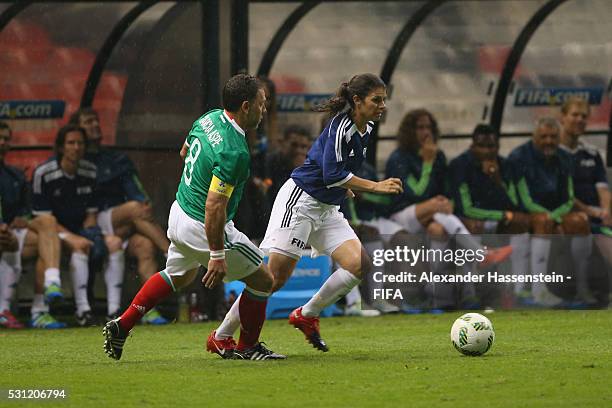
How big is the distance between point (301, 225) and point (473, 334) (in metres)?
1.46

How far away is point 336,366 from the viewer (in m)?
8.40

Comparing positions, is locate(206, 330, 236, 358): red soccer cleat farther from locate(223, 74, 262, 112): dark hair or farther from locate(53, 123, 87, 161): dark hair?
locate(53, 123, 87, 161): dark hair

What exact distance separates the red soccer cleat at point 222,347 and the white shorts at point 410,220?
15.8 ft

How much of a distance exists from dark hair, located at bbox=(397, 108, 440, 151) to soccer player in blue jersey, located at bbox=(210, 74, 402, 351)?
4.08m

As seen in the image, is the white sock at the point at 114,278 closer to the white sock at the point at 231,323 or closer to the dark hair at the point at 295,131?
the dark hair at the point at 295,131

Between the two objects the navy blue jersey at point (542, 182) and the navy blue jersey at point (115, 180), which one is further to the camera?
the navy blue jersey at point (542, 182)

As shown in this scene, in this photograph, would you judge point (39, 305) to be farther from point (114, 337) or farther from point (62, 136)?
point (114, 337)

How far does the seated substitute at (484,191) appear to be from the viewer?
44.8 ft

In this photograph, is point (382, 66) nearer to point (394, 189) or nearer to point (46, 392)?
point (394, 189)

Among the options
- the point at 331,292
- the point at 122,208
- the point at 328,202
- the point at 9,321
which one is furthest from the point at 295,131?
the point at 331,292

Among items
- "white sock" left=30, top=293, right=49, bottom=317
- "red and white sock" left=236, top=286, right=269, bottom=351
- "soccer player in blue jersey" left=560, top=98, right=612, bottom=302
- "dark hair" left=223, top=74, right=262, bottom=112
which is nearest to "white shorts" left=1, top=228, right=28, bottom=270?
"white sock" left=30, top=293, right=49, bottom=317

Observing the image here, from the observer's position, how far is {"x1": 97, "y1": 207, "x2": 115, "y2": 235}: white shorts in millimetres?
12883

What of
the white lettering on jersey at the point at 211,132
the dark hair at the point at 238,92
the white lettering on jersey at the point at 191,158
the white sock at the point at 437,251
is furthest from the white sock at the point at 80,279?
the dark hair at the point at 238,92

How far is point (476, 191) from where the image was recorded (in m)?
13.8
